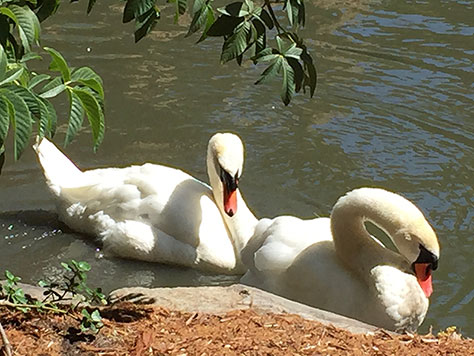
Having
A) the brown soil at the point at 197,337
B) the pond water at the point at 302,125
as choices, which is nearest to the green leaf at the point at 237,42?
the brown soil at the point at 197,337

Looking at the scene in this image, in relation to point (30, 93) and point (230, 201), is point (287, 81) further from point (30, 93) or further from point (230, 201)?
point (230, 201)

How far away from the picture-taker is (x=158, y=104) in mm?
9312

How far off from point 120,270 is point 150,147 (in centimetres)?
196

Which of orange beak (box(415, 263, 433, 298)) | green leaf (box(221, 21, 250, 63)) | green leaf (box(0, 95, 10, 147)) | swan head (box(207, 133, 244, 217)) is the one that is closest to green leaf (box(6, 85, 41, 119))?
green leaf (box(0, 95, 10, 147))

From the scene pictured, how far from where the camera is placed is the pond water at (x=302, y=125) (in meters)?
6.96

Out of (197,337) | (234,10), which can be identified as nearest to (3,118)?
(234,10)

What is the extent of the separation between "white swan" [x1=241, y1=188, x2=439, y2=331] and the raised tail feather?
7.00ft

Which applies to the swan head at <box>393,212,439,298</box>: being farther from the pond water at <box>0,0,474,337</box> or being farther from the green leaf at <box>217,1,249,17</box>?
the green leaf at <box>217,1,249,17</box>

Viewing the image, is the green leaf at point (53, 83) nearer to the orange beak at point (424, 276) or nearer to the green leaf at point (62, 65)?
the green leaf at point (62, 65)

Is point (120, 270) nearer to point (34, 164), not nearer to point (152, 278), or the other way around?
point (152, 278)

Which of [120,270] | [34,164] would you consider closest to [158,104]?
[34,164]

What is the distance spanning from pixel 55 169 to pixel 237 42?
4335mm

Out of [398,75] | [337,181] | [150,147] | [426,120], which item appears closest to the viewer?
[337,181]

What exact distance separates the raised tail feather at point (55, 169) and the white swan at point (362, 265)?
84.0 inches
